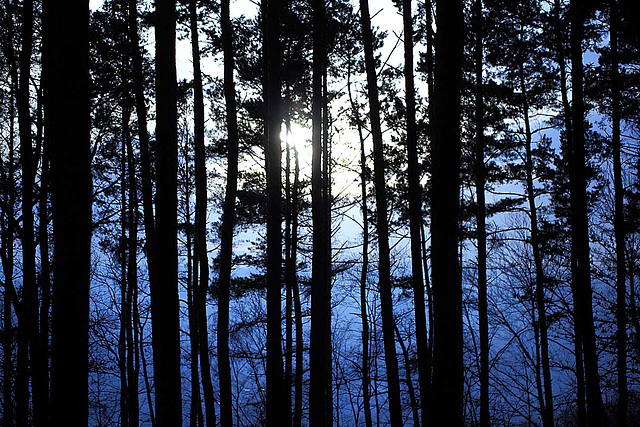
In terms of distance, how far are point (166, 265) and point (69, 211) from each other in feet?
4.18

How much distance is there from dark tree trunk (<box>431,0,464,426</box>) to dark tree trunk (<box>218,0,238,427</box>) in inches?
188

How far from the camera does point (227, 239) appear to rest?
27.1 ft

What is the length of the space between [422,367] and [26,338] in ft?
24.0

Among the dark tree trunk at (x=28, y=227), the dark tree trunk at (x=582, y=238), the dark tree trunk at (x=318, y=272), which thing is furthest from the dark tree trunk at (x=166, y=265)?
the dark tree trunk at (x=582, y=238)

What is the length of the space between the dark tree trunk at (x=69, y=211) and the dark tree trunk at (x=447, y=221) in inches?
128

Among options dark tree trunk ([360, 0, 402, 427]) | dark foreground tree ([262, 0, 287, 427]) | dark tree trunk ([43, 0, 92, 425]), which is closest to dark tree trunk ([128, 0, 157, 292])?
dark foreground tree ([262, 0, 287, 427])

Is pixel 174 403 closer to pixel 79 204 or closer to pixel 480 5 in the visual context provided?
pixel 79 204

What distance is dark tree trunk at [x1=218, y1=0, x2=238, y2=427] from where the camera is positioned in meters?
7.99

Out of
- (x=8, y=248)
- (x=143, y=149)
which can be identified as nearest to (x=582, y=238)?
Result: (x=143, y=149)

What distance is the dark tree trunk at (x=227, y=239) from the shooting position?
7.99 m

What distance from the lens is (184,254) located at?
12211 millimetres

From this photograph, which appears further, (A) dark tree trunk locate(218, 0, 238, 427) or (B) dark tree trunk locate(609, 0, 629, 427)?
(B) dark tree trunk locate(609, 0, 629, 427)

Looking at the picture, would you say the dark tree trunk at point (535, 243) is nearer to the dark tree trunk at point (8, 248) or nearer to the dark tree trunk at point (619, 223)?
the dark tree trunk at point (619, 223)

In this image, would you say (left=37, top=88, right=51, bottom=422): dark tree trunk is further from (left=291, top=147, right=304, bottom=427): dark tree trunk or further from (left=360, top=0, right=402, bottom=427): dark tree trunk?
(left=360, top=0, right=402, bottom=427): dark tree trunk
